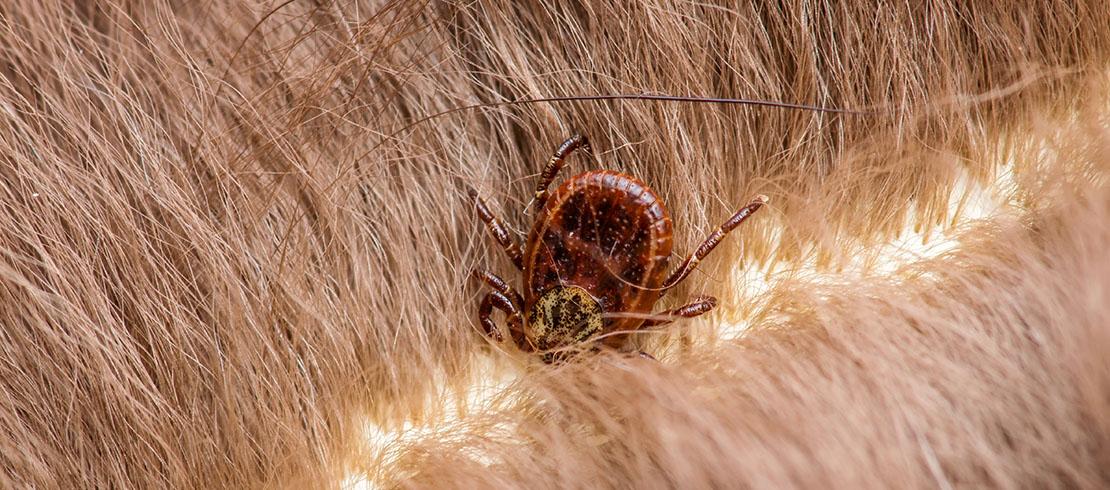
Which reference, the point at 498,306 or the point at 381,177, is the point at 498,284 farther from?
the point at 381,177

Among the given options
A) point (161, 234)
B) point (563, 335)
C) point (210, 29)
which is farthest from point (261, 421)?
point (210, 29)

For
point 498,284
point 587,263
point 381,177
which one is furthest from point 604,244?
point 381,177

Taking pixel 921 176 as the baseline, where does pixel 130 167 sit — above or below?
above

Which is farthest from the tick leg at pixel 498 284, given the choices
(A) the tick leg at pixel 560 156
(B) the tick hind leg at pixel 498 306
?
(A) the tick leg at pixel 560 156

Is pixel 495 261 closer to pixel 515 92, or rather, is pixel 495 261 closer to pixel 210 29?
pixel 515 92

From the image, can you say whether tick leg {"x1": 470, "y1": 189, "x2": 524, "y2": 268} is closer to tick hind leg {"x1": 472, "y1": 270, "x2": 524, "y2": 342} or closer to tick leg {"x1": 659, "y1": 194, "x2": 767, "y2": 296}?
tick hind leg {"x1": 472, "y1": 270, "x2": 524, "y2": 342}
